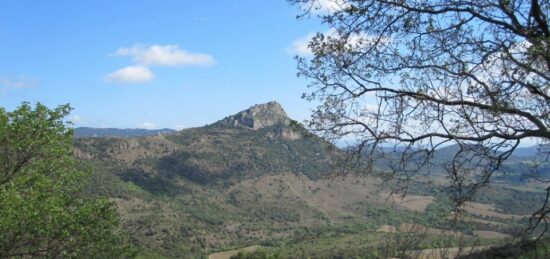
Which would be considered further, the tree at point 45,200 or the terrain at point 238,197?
the terrain at point 238,197

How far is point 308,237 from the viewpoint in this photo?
11106 centimetres

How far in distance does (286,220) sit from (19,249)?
124174 mm

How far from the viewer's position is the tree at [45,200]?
1355cm

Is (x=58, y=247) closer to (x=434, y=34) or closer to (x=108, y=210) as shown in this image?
(x=108, y=210)

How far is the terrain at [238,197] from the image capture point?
105562mm

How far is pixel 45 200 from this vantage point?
14297 millimetres

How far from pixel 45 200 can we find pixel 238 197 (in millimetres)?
141967

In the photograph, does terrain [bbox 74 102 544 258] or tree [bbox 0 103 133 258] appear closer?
tree [bbox 0 103 133 258]

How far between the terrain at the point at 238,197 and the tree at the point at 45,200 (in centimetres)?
6390

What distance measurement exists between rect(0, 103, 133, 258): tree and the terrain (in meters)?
63.9

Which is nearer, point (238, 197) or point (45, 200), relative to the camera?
point (45, 200)

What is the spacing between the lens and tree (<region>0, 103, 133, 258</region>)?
13547 millimetres

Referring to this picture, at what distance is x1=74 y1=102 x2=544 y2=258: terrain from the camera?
106 meters

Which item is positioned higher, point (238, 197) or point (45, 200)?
point (45, 200)
